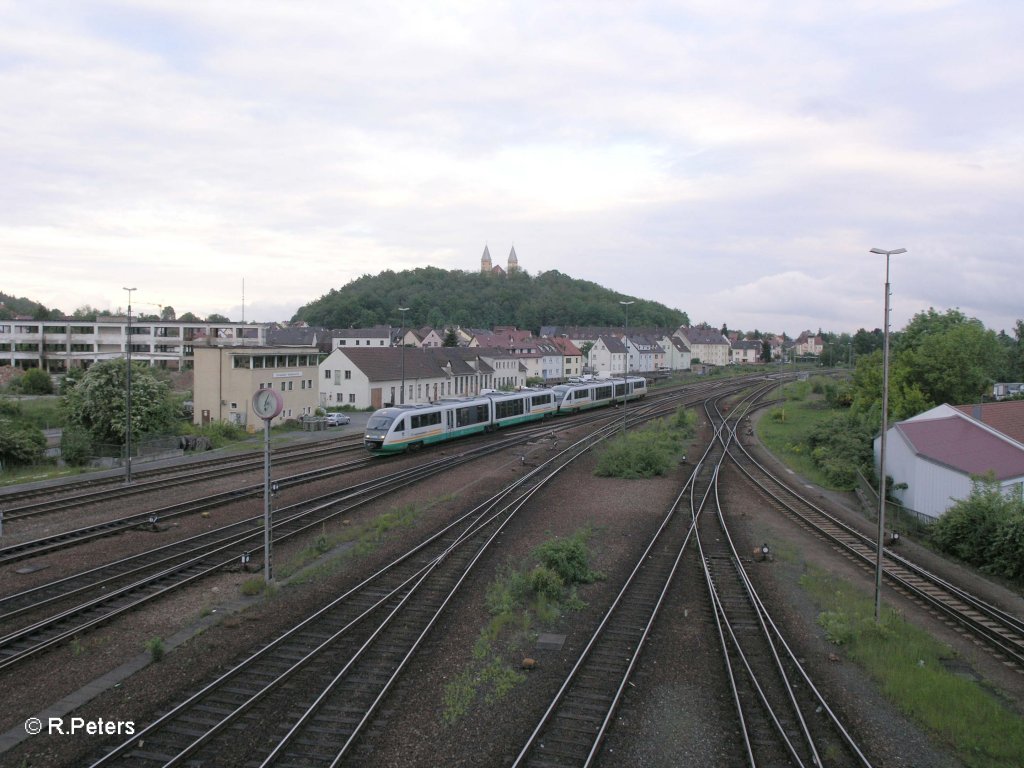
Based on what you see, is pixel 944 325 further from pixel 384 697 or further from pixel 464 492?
pixel 384 697

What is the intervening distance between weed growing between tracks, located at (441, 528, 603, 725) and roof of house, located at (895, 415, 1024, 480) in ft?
52.6

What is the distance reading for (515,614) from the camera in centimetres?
1448

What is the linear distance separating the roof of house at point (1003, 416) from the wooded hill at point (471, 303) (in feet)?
381

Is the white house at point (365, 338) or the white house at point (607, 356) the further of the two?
the white house at point (607, 356)

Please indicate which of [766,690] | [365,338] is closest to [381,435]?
[766,690]

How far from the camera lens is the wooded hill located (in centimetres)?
14700

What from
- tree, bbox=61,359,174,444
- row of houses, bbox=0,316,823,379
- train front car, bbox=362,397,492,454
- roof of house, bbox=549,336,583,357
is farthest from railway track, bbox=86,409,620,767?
roof of house, bbox=549,336,583,357

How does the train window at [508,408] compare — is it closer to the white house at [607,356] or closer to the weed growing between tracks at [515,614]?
the weed growing between tracks at [515,614]

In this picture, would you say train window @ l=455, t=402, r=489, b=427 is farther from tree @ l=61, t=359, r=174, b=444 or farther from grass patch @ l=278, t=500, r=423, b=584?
tree @ l=61, t=359, r=174, b=444

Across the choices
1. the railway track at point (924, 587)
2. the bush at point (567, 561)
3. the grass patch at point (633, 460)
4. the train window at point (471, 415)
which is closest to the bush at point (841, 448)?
the railway track at point (924, 587)

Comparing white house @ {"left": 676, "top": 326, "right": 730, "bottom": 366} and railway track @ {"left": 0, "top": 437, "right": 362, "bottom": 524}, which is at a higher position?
white house @ {"left": 676, "top": 326, "right": 730, "bottom": 366}

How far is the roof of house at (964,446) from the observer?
85.7 feet

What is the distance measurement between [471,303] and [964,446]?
134855 millimetres

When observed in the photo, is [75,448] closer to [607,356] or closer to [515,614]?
[515,614]
